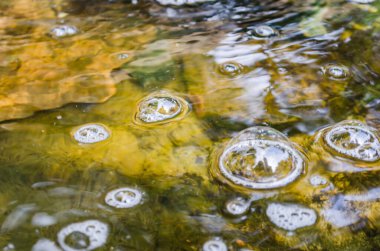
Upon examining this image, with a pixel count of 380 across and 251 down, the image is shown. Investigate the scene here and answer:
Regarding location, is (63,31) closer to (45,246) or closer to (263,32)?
(263,32)

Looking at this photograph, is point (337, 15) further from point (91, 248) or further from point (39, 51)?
point (91, 248)

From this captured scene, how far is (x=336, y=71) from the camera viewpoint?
204 cm

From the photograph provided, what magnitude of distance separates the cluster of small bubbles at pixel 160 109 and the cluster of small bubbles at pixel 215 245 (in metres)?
0.64

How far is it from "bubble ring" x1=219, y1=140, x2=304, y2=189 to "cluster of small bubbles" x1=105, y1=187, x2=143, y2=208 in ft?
1.04

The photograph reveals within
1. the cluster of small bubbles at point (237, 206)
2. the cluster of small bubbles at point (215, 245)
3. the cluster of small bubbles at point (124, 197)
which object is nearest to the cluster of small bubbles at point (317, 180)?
the cluster of small bubbles at point (237, 206)

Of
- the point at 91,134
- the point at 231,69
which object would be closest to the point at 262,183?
the point at 91,134

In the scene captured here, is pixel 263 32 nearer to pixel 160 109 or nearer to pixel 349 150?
pixel 160 109

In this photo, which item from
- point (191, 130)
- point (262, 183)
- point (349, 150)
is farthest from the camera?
point (191, 130)

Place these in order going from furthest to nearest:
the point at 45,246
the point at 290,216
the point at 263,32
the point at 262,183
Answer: the point at 263,32 < the point at 262,183 < the point at 290,216 < the point at 45,246

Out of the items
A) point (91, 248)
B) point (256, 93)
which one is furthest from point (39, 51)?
point (91, 248)

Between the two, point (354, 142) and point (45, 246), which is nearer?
point (45, 246)

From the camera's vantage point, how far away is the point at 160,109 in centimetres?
180

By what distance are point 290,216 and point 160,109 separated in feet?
2.43

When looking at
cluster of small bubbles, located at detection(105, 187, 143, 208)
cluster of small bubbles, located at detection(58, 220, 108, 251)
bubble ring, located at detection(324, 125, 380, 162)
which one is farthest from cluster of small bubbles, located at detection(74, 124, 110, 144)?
bubble ring, located at detection(324, 125, 380, 162)
